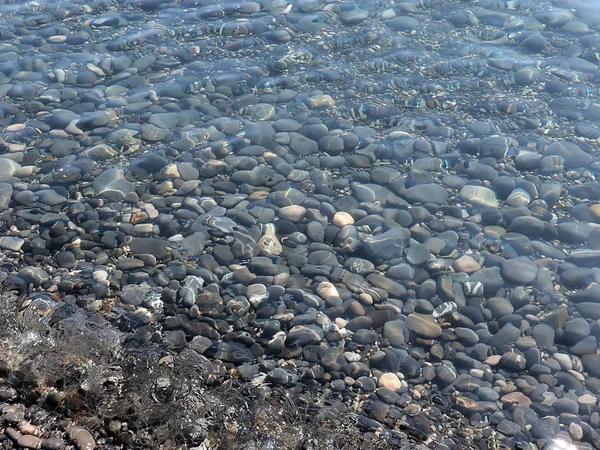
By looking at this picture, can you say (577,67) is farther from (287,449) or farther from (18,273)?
(18,273)

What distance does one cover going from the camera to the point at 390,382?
9.57ft

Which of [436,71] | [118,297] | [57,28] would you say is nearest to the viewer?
[118,297]

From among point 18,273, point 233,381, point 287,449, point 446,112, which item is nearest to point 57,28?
point 18,273

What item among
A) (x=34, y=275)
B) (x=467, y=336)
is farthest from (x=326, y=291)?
(x=34, y=275)

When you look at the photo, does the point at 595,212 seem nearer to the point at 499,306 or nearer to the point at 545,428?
the point at 499,306

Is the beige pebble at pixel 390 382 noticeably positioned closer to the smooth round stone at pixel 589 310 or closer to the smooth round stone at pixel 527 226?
the smooth round stone at pixel 589 310

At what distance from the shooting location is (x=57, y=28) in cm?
572

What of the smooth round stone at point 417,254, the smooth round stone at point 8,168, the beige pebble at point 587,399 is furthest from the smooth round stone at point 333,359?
the smooth round stone at point 8,168

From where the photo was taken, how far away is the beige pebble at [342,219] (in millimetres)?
3816

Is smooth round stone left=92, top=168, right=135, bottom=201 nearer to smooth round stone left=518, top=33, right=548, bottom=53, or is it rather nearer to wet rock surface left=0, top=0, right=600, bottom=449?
wet rock surface left=0, top=0, right=600, bottom=449

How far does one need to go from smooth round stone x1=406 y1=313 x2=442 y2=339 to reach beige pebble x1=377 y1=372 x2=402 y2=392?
0.34 metres

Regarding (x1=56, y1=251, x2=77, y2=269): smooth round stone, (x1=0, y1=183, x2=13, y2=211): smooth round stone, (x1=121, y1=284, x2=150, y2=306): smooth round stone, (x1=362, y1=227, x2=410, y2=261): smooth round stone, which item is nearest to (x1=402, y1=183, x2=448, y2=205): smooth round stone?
(x1=362, y1=227, x2=410, y2=261): smooth round stone

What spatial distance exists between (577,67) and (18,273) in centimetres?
497

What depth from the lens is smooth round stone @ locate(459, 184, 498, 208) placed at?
4.05 metres
